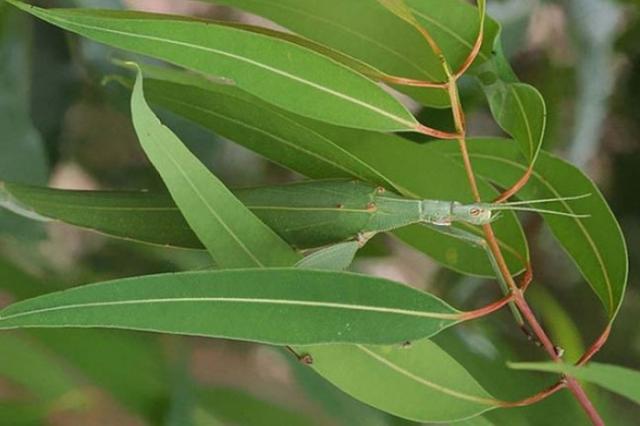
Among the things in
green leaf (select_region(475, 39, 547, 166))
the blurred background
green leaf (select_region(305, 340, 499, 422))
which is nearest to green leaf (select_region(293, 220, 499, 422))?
green leaf (select_region(305, 340, 499, 422))

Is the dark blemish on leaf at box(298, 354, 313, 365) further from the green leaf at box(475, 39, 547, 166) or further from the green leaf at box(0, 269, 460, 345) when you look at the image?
the green leaf at box(475, 39, 547, 166)

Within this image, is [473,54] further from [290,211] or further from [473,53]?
[290,211]

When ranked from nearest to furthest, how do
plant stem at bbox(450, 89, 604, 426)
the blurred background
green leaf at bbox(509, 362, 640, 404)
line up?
green leaf at bbox(509, 362, 640, 404) < plant stem at bbox(450, 89, 604, 426) < the blurred background

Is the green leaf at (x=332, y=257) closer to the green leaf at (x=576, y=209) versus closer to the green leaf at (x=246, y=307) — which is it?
the green leaf at (x=246, y=307)

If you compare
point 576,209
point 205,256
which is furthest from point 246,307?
point 205,256

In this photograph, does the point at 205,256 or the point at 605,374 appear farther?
the point at 205,256

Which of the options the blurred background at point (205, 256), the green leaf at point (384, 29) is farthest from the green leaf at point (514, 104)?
the blurred background at point (205, 256)

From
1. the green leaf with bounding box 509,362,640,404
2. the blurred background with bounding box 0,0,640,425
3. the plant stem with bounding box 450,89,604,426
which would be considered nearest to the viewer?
the green leaf with bounding box 509,362,640,404
